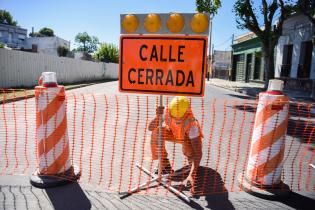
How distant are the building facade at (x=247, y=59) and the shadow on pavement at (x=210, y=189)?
86.1 feet

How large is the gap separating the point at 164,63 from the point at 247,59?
111 ft

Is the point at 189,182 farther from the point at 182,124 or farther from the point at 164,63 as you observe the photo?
the point at 164,63

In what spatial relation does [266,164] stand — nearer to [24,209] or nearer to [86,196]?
[86,196]

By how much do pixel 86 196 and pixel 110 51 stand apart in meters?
57.3

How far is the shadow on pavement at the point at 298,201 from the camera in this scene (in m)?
3.16

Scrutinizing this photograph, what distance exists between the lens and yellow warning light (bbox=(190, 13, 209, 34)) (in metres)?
2.94

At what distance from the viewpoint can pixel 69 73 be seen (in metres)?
25.8

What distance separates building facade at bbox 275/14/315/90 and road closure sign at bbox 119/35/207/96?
18.9 metres

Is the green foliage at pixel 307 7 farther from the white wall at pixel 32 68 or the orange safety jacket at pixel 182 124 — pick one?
the white wall at pixel 32 68

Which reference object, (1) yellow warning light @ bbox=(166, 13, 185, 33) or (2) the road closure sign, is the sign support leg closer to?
(2) the road closure sign

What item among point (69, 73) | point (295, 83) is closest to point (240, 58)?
point (295, 83)

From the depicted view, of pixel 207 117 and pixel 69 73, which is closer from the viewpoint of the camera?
pixel 207 117

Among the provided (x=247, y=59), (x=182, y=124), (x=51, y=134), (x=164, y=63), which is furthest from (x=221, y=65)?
(x=51, y=134)

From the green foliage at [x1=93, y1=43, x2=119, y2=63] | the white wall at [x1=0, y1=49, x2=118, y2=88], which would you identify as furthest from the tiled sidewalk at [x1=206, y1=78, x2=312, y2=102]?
the green foliage at [x1=93, y1=43, x2=119, y2=63]
